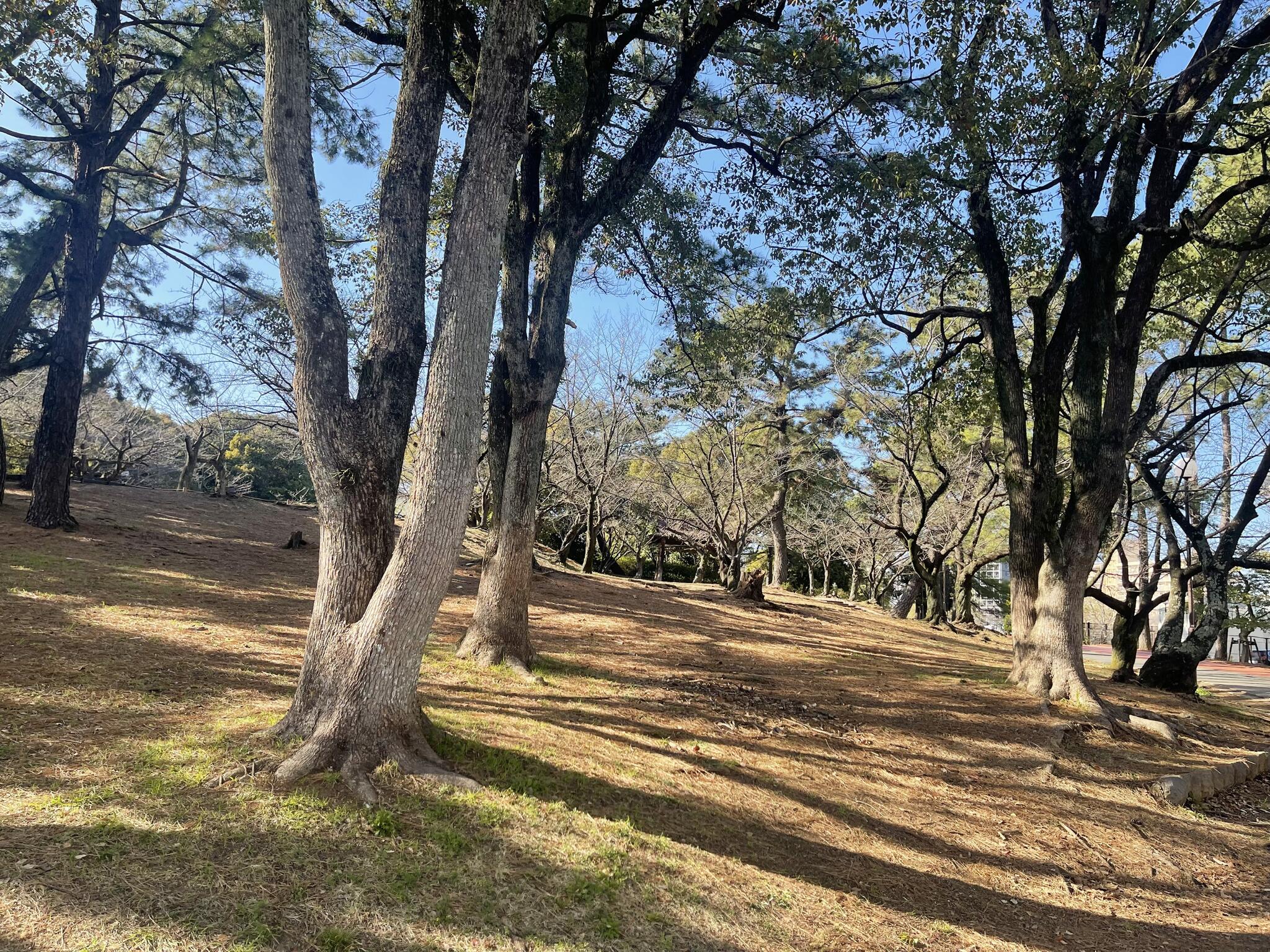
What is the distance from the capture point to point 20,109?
10.1 metres

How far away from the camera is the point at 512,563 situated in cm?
579

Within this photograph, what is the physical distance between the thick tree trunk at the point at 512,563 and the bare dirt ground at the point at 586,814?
28 centimetres

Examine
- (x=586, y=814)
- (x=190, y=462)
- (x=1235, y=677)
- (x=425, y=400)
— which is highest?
(x=425, y=400)

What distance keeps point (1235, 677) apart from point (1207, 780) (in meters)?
13.5

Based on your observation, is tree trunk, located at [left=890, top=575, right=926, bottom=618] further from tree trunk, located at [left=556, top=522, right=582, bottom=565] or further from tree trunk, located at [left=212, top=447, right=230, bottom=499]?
tree trunk, located at [left=212, top=447, right=230, bottom=499]

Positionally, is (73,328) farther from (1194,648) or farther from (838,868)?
(1194,648)

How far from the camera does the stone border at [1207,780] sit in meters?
5.07

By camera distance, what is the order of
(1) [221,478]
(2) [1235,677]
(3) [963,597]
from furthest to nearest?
(1) [221,478]
(3) [963,597]
(2) [1235,677]

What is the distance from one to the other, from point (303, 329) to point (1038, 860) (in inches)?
204

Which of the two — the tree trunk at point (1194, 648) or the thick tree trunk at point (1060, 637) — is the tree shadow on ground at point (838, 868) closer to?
the thick tree trunk at point (1060, 637)

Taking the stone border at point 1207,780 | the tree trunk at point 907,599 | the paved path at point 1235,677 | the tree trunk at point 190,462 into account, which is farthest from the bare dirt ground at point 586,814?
the tree trunk at point 190,462

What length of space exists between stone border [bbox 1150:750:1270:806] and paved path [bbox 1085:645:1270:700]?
5.43 meters

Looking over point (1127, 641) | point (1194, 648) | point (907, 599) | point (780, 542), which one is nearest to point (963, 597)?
point (907, 599)

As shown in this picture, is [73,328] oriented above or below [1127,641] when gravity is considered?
above
